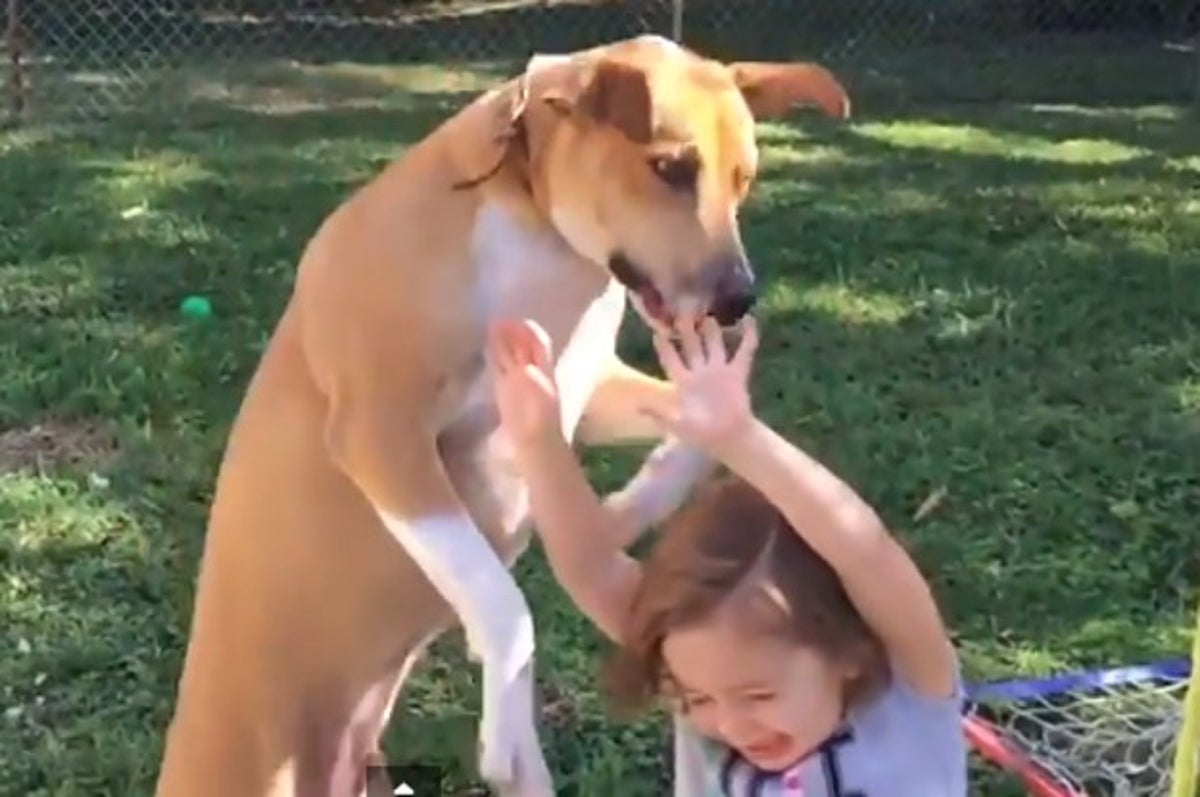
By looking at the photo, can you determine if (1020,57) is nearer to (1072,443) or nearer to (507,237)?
(1072,443)

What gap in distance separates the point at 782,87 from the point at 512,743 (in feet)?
2.49

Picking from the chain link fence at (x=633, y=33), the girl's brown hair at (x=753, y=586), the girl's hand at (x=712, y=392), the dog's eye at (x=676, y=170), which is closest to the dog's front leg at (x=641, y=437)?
the dog's eye at (x=676, y=170)

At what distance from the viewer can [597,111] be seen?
90.8 inches

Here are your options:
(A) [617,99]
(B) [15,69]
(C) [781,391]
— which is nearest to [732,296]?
(A) [617,99]

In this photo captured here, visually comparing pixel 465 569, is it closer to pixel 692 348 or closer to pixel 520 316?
pixel 520 316

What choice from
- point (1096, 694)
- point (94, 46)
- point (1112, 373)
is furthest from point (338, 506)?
point (94, 46)

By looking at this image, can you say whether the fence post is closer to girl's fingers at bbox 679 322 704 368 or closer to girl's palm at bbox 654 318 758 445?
girl's fingers at bbox 679 322 704 368

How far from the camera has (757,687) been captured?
2.03m

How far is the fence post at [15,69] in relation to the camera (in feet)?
Answer: 30.3

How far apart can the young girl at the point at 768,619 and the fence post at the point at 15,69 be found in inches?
294

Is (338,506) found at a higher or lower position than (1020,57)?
higher

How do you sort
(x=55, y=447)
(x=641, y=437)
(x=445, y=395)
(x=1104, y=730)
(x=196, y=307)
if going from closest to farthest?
1. (x=445, y=395)
2. (x=641, y=437)
3. (x=1104, y=730)
4. (x=55, y=447)
5. (x=196, y=307)

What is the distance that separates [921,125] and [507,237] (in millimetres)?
7602

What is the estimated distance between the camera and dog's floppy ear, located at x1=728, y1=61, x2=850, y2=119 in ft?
8.05
